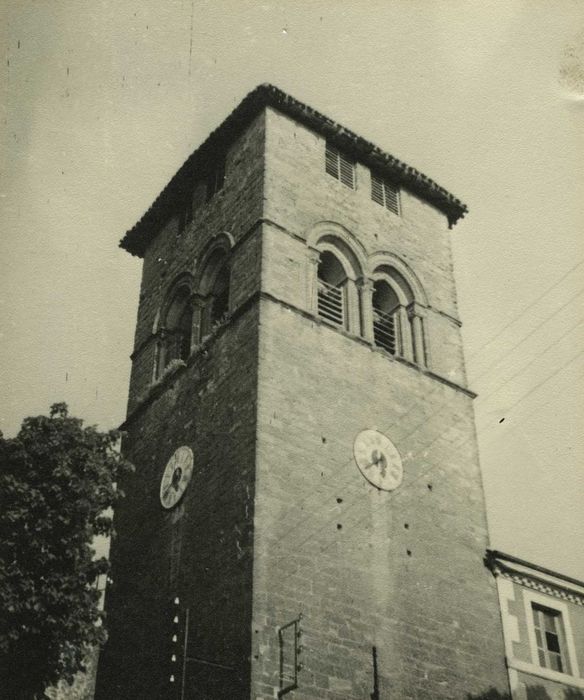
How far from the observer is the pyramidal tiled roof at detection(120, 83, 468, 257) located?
2334cm

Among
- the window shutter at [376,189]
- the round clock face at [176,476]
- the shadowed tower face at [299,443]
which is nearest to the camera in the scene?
the shadowed tower face at [299,443]

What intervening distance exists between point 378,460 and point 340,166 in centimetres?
805

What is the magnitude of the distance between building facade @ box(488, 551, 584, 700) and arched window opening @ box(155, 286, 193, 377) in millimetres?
8498

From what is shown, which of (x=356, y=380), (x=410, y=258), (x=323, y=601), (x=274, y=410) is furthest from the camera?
(x=410, y=258)

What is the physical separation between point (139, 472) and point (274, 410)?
494 cm

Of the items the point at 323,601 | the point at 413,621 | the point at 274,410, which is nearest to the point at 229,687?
the point at 323,601

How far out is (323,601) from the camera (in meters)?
16.4

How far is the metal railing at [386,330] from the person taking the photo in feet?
72.6

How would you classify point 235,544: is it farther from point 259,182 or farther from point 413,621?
point 259,182

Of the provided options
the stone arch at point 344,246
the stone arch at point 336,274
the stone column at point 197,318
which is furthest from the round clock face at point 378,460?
the stone column at point 197,318

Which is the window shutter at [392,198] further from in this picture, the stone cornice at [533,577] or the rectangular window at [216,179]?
the stone cornice at [533,577]

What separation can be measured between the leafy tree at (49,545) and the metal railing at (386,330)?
21.9 ft

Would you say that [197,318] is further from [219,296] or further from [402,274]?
[402,274]

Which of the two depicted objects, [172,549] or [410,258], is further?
[410,258]
